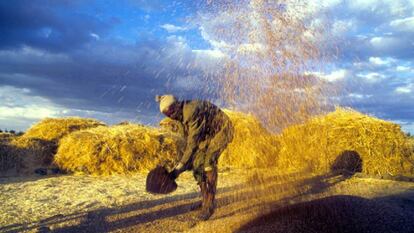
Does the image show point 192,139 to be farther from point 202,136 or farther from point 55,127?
point 55,127

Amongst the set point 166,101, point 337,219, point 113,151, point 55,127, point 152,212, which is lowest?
point 152,212

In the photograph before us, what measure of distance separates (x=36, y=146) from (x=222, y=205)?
15.3ft

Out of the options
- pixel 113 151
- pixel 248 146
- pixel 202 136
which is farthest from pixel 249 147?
pixel 202 136

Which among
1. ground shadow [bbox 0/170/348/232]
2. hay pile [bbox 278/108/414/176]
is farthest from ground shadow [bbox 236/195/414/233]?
hay pile [bbox 278/108/414/176]

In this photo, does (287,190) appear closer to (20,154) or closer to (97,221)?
(97,221)

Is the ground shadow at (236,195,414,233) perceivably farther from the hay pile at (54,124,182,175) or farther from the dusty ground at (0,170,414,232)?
the hay pile at (54,124,182,175)

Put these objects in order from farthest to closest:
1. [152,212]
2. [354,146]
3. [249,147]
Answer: [249,147] < [354,146] < [152,212]

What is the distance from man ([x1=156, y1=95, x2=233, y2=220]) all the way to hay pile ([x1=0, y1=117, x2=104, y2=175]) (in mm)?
4517

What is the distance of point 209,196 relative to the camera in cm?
555

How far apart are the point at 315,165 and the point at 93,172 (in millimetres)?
4861

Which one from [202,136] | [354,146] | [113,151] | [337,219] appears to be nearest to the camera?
[337,219]

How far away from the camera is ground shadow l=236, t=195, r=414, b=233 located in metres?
4.03

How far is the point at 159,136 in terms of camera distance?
9664 millimetres

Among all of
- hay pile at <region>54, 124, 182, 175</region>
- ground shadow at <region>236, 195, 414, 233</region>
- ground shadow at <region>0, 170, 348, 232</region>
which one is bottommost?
ground shadow at <region>0, 170, 348, 232</region>
